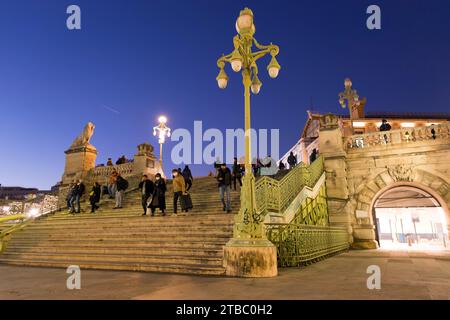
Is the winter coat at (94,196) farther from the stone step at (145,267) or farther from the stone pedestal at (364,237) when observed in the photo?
the stone pedestal at (364,237)

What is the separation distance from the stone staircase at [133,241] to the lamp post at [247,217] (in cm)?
57

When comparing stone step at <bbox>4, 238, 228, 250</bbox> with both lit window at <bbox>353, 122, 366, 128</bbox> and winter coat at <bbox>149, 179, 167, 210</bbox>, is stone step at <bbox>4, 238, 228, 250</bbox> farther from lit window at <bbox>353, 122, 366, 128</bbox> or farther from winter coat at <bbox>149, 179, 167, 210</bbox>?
lit window at <bbox>353, 122, 366, 128</bbox>

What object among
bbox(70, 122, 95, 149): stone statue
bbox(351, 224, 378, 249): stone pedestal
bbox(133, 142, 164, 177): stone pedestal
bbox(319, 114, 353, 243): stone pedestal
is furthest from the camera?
bbox(70, 122, 95, 149): stone statue

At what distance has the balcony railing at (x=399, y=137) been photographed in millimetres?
13164

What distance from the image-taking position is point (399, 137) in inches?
545

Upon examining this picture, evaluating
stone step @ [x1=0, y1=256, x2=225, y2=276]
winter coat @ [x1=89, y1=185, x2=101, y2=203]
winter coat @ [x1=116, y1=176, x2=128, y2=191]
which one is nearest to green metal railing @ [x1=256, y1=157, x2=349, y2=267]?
stone step @ [x1=0, y1=256, x2=225, y2=276]

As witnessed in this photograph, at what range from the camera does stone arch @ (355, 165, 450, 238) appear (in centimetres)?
1283

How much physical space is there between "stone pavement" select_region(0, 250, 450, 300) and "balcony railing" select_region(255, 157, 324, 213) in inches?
97.1

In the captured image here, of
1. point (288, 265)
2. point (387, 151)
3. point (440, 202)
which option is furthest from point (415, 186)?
point (288, 265)

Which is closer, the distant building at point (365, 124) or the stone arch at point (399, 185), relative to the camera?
the stone arch at point (399, 185)

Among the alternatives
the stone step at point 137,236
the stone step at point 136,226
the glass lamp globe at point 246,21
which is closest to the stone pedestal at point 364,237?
the stone step at point 136,226

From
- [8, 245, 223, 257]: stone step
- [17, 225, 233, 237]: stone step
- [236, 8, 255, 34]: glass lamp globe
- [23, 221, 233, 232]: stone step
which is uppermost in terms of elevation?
[236, 8, 255, 34]: glass lamp globe

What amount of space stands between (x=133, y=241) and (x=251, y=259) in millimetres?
4389
